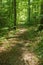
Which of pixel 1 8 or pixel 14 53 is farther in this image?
pixel 1 8

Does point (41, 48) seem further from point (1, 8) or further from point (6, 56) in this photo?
→ point (1, 8)

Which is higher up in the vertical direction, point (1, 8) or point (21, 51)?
point (1, 8)

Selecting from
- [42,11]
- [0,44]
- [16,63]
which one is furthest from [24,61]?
[42,11]

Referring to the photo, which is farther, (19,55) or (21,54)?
(21,54)

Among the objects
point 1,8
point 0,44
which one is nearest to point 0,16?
point 1,8

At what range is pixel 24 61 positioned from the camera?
692 centimetres

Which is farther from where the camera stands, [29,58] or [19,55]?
[19,55]

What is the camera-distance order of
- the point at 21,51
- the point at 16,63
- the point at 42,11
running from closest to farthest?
1. the point at 16,63
2. the point at 21,51
3. the point at 42,11

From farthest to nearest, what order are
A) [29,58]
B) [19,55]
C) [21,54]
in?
1. [21,54]
2. [19,55]
3. [29,58]

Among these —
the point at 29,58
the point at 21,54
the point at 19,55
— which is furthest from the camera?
the point at 21,54

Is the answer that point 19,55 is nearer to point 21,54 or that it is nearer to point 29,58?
point 21,54

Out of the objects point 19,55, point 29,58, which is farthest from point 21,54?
point 29,58

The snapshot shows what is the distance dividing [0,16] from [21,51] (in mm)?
4110

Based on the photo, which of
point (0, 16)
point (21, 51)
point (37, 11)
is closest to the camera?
point (21, 51)
